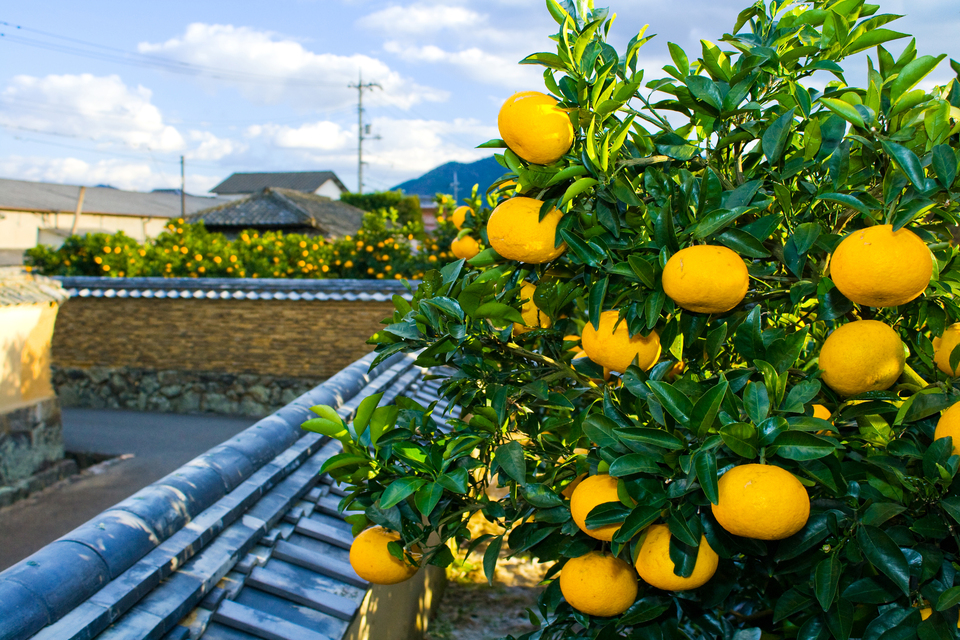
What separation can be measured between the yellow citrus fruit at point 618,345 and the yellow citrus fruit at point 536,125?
371 mm

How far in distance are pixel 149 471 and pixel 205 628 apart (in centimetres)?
730

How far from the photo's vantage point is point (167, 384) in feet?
33.7

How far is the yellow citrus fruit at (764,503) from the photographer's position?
94 cm

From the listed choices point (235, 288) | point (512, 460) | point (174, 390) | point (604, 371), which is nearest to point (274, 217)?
point (174, 390)

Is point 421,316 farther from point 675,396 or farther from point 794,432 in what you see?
point 794,432

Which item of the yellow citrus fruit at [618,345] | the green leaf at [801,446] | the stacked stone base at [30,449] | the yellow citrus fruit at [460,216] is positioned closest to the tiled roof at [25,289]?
the stacked stone base at [30,449]

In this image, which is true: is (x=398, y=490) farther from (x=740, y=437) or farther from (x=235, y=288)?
(x=235, y=288)

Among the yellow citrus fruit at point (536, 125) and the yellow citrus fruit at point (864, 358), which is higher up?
the yellow citrus fruit at point (536, 125)

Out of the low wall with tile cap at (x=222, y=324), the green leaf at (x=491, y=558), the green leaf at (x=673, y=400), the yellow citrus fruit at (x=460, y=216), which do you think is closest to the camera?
the green leaf at (x=673, y=400)

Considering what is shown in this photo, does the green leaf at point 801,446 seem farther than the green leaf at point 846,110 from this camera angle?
No

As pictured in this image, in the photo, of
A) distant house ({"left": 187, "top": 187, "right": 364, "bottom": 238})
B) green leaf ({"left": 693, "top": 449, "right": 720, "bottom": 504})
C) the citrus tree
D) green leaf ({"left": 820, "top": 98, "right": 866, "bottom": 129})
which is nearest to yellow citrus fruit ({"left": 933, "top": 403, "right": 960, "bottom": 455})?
the citrus tree

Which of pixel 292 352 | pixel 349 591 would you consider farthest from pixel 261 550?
pixel 292 352

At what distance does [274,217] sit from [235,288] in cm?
1259

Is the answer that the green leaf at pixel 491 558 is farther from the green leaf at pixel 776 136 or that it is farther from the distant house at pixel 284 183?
the distant house at pixel 284 183
